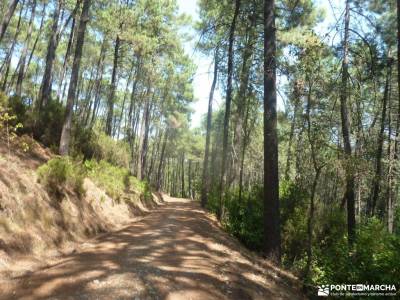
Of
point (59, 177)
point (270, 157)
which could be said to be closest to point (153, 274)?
point (59, 177)

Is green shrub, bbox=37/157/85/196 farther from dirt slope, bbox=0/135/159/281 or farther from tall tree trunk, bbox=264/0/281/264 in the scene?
tall tree trunk, bbox=264/0/281/264

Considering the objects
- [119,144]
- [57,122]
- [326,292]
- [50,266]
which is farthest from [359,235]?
[119,144]

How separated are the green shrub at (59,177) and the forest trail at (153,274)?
1.56 metres

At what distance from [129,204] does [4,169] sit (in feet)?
25.5

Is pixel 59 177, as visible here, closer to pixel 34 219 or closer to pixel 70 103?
pixel 34 219

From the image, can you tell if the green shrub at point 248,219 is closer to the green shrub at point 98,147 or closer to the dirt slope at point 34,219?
the dirt slope at point 34,219

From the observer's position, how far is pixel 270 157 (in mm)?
9141

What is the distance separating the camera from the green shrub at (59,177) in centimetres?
802

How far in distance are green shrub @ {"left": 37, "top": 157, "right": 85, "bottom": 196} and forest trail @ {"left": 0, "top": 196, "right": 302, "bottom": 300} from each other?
1.56 m

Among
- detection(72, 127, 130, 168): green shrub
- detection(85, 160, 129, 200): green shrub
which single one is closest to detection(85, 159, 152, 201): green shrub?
detection(85, 160, 129, 200): green shrub

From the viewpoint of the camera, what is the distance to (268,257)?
8789 millimetres

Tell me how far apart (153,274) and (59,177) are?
4.37 m

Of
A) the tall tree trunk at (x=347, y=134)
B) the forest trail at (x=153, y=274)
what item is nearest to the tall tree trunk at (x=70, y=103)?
the forest trail at (x=153, y=274)

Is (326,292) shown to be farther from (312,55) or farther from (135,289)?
(312,55)
